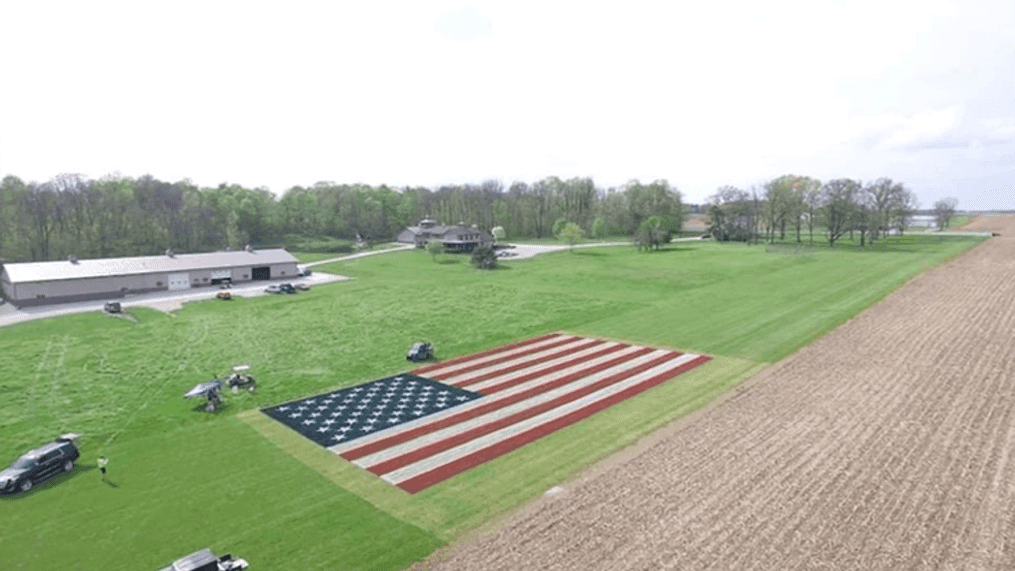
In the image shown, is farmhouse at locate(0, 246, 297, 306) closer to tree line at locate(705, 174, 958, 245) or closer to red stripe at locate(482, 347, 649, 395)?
red stripe at locate(482, 347, 649, 395)

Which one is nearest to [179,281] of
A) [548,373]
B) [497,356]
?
[497,356]

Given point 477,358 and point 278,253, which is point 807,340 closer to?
point 477,358

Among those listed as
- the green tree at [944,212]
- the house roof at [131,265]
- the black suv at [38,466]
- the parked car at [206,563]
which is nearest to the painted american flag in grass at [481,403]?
the parked car at [206,563]

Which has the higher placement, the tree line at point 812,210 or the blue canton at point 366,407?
the tree line at point 812,210

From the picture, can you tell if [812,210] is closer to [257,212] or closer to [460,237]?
[460,237]

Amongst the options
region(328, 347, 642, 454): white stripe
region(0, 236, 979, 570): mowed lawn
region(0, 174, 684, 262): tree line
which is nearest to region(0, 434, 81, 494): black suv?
region(0, 236, 979, 570): mowed lawn

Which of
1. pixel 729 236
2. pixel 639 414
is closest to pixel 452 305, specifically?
pixel 639 414

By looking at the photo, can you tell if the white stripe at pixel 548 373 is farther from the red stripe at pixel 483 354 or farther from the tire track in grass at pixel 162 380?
the tire track in grass at pixel 162 380
